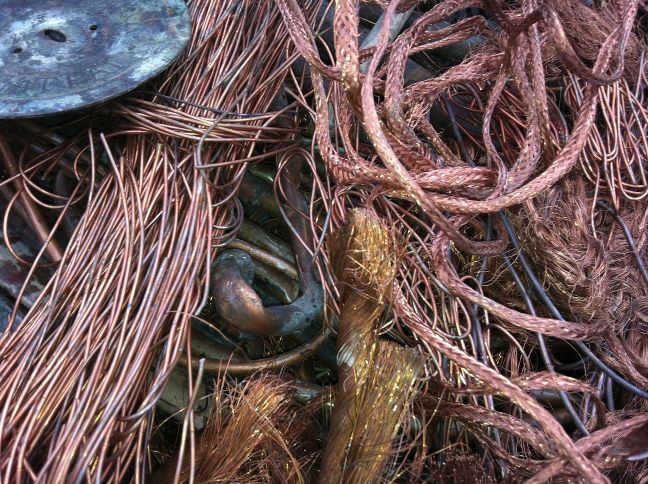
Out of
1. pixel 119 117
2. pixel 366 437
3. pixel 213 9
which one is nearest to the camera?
pixel 366 437

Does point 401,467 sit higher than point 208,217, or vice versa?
point 208,217

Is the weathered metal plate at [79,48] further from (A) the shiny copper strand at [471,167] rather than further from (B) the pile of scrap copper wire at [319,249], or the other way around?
(A) the shiny copper strand at [471,167]

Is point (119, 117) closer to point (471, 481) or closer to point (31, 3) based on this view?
point (31, 3)

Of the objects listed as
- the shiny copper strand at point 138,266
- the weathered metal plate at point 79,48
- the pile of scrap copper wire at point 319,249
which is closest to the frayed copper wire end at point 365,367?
the pile of scrap copper wire at point 319,249

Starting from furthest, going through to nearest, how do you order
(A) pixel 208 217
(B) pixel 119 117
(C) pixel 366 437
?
(B) pixel 119 117 < (A) pixel 208 217 < (C) pixel 366 437

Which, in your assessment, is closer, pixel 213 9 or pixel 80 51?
pixel 80 51

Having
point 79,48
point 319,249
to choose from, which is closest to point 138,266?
point 319,249

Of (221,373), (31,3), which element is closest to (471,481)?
(221,373)

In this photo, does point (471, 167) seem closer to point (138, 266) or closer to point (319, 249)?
point (319, 249)
